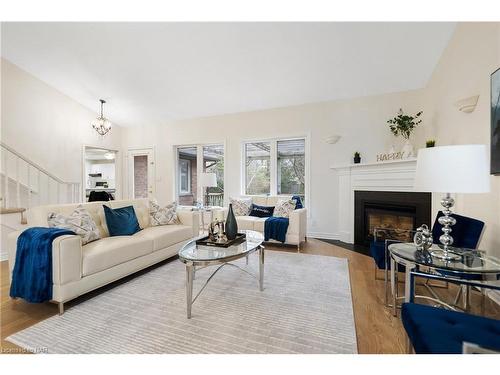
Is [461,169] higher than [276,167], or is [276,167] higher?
[276,167]

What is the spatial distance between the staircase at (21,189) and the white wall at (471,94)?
583cm

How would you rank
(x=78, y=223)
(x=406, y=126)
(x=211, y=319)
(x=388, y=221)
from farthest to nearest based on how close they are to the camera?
(x=388, y=221) < (x=406, y=126) < (x=78, y=223) < (x=211, y=319)

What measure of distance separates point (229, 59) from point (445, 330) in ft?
12.8

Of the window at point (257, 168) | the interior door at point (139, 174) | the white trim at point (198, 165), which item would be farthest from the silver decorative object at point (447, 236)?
the interior door at point (139, 174)

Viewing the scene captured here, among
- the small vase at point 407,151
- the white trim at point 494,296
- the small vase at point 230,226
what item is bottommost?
the white trim at point 494,296

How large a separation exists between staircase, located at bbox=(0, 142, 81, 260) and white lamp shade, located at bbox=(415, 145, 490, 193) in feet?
16.6

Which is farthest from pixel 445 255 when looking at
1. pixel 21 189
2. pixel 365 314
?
pixel 21 189

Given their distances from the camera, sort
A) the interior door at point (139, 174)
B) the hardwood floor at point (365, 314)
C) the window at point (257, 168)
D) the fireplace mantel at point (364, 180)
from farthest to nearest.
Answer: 1. the interior door at point (139, 174)
2. the window at point (257, 168)
3. the fireplace mantel at point (364, 180)
4. the hardwood floor at point (365, 314)

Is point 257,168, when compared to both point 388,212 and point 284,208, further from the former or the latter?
point 388,212

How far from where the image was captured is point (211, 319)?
190cm

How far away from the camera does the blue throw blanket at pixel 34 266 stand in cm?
197

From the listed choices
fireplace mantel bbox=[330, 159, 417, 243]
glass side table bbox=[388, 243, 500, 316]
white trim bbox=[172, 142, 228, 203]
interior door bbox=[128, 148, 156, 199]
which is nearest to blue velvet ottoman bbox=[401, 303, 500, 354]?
glass side table bbox=[388, 243, 500, 316]

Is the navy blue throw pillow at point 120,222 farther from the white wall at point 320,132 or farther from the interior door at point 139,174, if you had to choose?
the interior door at point 139,174
